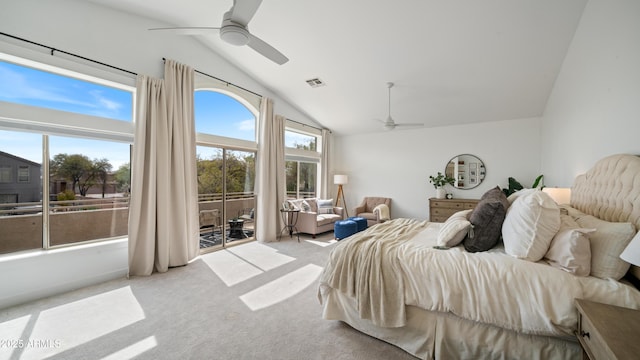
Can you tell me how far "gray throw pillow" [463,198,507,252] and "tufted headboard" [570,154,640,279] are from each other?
685 millimetres

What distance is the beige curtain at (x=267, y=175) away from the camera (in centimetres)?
512

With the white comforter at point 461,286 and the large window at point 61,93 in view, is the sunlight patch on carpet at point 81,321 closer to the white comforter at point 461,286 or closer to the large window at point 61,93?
the white comforter at point 461,286

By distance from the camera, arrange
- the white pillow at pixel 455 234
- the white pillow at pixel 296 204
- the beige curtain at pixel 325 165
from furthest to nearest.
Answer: the beige curtain at pixel 325 165, the white pillow at pixel 296 204, the white pillow at pixel 455 234

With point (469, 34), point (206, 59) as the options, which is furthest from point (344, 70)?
point (206, 59)

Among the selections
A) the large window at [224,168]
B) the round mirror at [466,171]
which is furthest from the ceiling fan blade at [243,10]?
the round mirror at [466,171]

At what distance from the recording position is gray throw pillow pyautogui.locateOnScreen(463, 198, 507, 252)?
203 cm

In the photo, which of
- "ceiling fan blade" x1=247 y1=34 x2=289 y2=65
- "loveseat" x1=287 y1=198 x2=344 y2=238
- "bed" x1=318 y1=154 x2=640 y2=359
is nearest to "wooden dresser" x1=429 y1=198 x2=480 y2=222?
"loveseat" x1=287 y1=198 x2=344 y2=238

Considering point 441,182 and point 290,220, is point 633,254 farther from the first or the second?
point 441,182

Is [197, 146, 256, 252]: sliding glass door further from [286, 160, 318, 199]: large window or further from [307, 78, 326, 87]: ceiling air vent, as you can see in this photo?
[307, 78, 326, 87]: ceiling air vent

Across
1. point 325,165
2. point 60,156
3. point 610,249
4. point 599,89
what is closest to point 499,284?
point 610,249

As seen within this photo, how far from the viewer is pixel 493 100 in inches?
190

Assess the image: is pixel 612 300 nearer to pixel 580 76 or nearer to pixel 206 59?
pixel 580 76

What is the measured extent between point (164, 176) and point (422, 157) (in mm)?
5685

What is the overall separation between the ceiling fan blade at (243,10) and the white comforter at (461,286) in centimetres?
211
